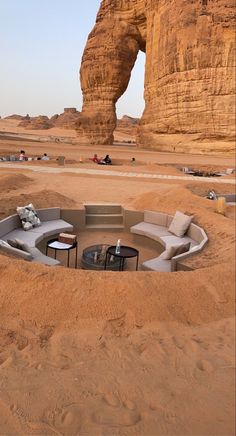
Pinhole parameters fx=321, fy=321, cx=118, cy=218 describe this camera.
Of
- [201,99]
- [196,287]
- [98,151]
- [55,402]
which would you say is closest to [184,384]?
[55,402]

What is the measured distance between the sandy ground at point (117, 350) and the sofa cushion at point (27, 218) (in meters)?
2.72

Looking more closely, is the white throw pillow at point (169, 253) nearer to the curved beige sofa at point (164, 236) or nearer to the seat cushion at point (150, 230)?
the curved beige sofa at point (164, 236)

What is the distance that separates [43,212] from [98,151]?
21622 mm

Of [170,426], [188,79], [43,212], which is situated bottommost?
[170,426]

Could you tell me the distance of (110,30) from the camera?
3359 centimetres

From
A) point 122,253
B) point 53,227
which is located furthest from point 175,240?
point 53,227

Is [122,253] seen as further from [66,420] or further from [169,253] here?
[66,420]

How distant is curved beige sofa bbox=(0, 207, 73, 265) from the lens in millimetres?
6129

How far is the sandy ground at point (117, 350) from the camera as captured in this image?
105 inches

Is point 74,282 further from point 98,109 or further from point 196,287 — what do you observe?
point 98,109

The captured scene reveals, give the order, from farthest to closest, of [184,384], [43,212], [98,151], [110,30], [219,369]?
[110,30]
[98,151]
[43,212]
[219,369]
[184,384]

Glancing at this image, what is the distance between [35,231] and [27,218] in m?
0.41

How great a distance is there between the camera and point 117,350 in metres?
3.61

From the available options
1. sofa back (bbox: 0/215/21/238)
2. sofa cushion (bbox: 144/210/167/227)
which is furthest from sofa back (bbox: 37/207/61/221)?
sofa cushion (bbox: 144/210/167/227)
